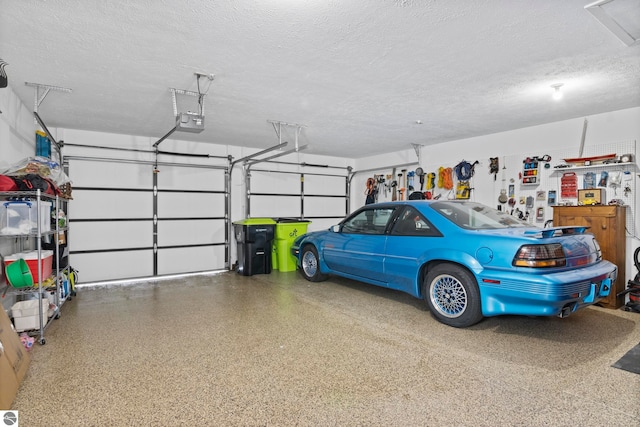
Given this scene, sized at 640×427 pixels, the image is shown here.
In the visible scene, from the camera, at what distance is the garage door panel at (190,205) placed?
663 centimetres

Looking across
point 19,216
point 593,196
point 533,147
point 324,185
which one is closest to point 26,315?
point 19,216

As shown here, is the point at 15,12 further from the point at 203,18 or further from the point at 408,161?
the point at 408,161

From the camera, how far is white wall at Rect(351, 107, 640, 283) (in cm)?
459

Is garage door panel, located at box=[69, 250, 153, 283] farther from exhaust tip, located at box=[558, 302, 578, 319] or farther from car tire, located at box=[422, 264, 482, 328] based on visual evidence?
exhaust tip, located at box=[558, 302, 578, 319]

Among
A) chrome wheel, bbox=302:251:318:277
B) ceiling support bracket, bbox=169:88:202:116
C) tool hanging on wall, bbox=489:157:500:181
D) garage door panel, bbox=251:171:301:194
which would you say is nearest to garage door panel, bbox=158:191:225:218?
garage door panel, bbox=251:171:301:194

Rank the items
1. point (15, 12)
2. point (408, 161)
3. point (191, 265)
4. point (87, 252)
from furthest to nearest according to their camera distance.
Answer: point (408, 161), point (191, 265), point (87, 252), point (15, 12)

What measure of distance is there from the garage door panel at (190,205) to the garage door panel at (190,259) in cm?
71

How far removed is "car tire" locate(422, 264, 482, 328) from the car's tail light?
525 mm

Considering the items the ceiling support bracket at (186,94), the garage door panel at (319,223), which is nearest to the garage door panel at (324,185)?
the garage door panel at (319,223)

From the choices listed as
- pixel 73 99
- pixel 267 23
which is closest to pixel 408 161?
pixel 267 23

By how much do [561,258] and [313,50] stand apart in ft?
9.90

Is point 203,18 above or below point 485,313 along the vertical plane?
above

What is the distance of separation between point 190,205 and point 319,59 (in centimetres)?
479

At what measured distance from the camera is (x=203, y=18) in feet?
8.05
